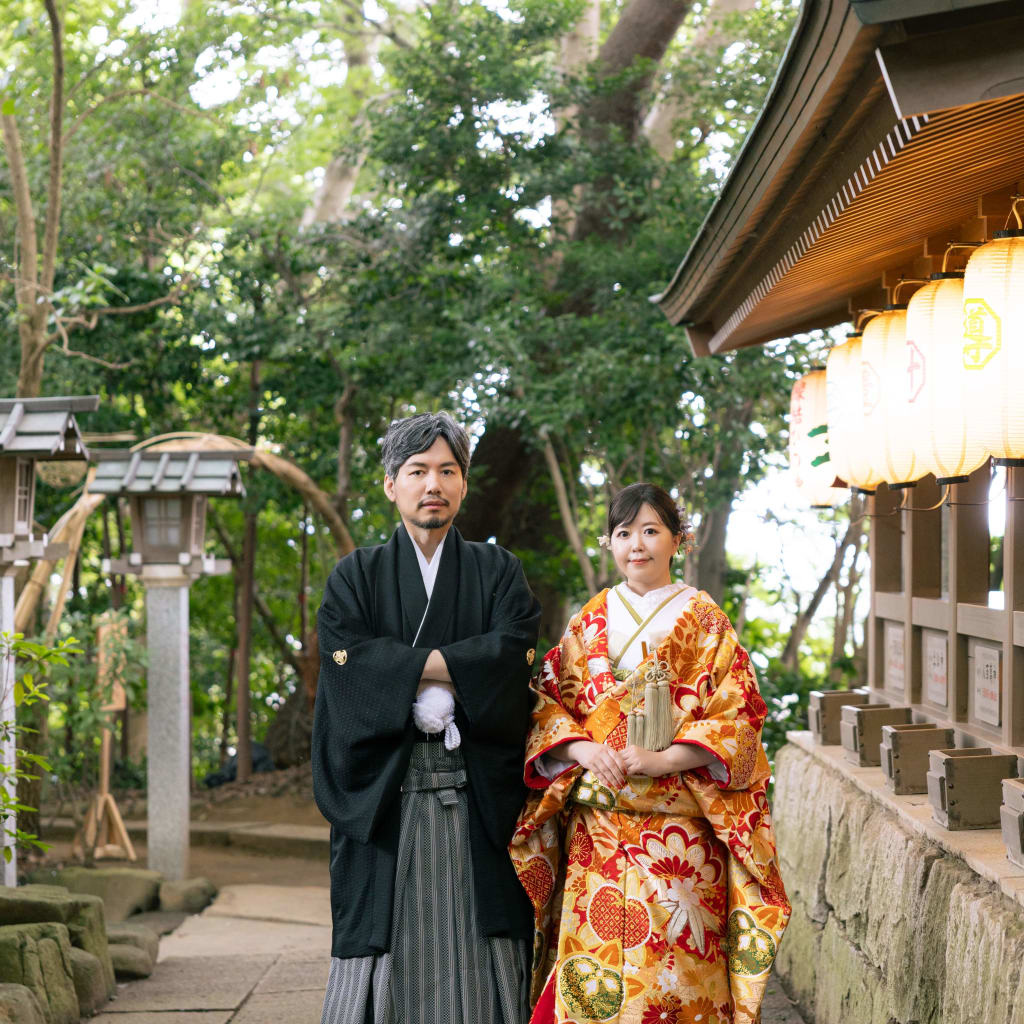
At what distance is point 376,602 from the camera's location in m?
3.29

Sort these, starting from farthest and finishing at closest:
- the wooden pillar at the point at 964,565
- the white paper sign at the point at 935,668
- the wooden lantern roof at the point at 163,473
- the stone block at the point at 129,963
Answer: the wooden lantern roof at the point at 163,473, the stone block at the point at 129,963, the white paper sign at the point at 935,668, the wooden pillar at the point at 964,565

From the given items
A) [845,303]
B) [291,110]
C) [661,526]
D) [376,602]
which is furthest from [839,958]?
[291,110]

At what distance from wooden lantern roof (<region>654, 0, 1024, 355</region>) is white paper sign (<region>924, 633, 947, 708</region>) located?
4.45ft

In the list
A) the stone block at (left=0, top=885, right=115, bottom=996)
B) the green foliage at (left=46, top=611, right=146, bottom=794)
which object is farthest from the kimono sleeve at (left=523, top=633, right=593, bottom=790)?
the green foliage at (left=46, top=611, right=146, bottom=794)

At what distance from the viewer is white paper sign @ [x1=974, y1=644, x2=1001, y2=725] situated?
3658mm

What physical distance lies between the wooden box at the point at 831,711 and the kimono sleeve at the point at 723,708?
2173mm

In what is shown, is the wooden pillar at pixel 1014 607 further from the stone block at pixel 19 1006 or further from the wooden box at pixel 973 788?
the stone block at pixel 19 1006

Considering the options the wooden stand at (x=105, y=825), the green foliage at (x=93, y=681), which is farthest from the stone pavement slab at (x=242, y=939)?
the green foliage at (x=93, y=681)

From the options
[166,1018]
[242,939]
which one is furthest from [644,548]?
[242,939]

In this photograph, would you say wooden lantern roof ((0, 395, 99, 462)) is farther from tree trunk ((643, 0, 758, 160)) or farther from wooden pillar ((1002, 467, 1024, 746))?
tree trunk ((643, 0, 758, 160))

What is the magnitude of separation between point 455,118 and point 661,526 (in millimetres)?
6940

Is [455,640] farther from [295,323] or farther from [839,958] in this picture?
[295,323]

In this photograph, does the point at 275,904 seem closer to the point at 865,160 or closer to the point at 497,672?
the point at 497,672

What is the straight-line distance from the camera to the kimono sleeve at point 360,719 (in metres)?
3.09
